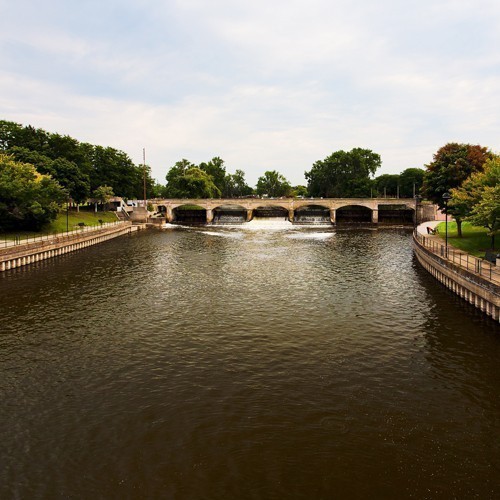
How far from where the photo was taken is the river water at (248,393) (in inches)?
575

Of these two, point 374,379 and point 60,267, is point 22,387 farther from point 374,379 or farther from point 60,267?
point 60,267

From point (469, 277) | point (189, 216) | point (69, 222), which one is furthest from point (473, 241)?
point (189, 216)

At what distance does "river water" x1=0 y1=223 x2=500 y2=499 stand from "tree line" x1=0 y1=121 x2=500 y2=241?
18.7m

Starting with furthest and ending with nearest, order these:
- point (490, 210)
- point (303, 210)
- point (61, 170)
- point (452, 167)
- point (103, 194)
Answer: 1. point (303, 210)
2. point (103, 194)
3. point (61, 170)
4. point (452, 167)
5. point (490, 210)

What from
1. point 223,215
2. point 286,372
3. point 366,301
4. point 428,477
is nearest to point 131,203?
point 223,215

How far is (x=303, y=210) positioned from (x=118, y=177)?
206 ft

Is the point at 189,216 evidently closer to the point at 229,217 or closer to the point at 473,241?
the point at 229,217

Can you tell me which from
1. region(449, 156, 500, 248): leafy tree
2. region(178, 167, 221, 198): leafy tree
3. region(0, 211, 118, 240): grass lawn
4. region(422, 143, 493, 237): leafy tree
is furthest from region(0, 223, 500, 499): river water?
region(178, 167, 221, 198): leafy tree

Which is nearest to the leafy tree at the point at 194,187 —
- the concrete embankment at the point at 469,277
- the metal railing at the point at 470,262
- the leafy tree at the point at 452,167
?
the leafy tree at the point at 452,167

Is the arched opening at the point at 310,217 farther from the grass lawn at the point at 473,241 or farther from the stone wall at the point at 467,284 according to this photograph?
the stone wall at the point at 467,284

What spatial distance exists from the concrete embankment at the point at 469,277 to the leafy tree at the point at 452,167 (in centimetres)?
2060

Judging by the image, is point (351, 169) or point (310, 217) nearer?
point (310, 217)

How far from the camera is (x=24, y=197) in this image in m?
68.2

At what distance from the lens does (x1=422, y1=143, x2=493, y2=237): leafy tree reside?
66312 millimetres
